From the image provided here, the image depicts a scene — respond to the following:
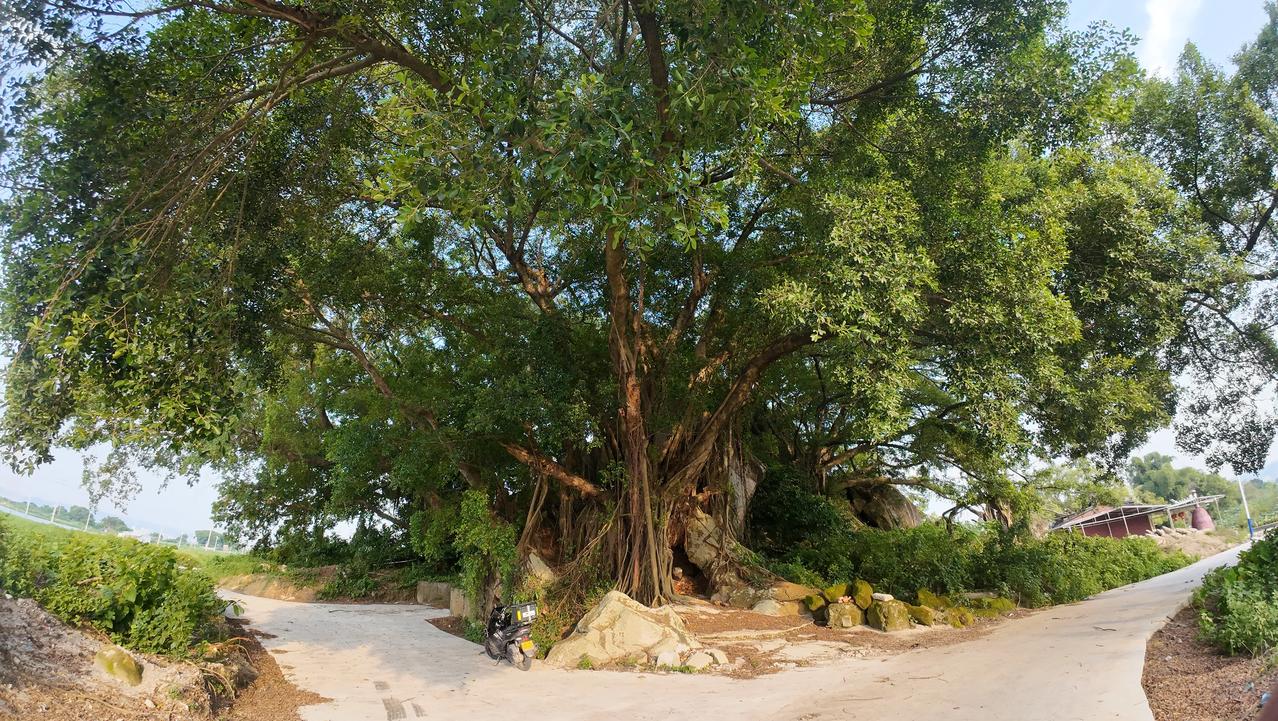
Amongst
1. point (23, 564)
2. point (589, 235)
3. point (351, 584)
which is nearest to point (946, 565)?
point (589, 235)

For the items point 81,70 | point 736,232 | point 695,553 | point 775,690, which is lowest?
point 775,690

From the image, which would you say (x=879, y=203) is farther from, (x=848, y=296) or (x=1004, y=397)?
(x=1004, y=397)

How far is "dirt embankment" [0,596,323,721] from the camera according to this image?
3811 mm

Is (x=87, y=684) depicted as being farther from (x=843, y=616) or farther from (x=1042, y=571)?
(x=1042, y=571)

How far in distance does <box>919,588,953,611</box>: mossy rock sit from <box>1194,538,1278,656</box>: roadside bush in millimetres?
2847

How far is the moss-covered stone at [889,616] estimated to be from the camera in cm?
866

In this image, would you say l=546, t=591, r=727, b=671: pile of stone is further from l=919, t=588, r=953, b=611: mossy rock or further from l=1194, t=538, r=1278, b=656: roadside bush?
l=1194, t=538, r=1278, b=656: roadside bush

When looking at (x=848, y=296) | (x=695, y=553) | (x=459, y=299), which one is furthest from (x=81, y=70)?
(x=695, y=553)

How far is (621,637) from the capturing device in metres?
7.27

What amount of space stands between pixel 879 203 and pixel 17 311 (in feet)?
22.8

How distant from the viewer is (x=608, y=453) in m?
9.81

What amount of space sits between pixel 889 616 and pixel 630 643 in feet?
12.1

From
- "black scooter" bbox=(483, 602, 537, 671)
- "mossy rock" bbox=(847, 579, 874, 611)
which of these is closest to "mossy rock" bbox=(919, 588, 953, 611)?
"mossy rock" bbox=(847, 579, 874, 611)

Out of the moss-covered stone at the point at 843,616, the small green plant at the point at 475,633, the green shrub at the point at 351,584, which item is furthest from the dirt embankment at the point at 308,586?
the moss-covered stone at the point at 843,616
